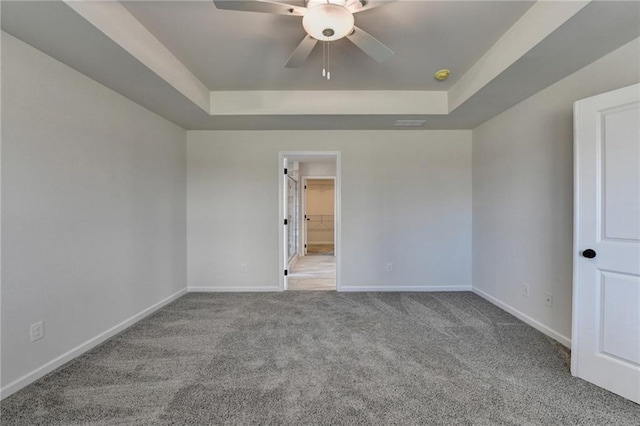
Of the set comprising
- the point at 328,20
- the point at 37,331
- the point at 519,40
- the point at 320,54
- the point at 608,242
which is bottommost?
the point at 37,331

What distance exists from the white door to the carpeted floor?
0.69 ft

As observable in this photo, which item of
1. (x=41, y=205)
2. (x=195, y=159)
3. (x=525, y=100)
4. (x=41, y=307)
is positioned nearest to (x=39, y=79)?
(x=41, y=205)

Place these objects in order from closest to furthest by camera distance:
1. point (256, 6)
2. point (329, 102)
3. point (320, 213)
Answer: point (256, 6), point (329, 102), point (320, 213)

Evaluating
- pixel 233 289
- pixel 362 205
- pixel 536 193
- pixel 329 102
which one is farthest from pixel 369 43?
pixel 233 289

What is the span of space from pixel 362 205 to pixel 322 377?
2478 mm

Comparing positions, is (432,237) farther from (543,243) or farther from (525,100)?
(525,100)

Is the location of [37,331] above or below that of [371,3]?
below

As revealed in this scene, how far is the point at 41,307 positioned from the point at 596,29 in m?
4.19

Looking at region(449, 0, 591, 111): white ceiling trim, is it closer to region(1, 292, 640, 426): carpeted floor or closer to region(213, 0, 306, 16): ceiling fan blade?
region(213, 0, 306, 16): ceiling fan blade

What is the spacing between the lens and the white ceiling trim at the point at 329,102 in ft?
10.6

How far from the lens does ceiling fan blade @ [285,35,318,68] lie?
184cm

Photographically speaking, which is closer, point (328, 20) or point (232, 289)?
point (328, 20)

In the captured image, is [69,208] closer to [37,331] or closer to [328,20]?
[37,331]

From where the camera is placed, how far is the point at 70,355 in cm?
220
